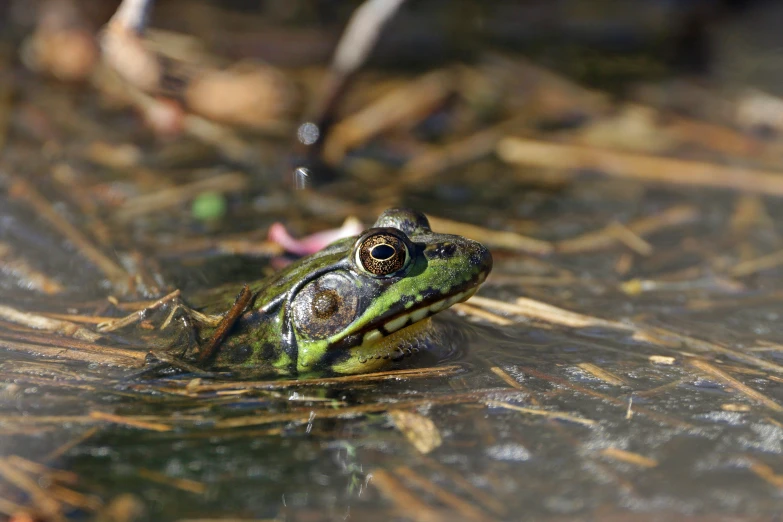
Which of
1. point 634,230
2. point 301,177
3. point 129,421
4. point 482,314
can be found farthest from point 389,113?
point 129,421

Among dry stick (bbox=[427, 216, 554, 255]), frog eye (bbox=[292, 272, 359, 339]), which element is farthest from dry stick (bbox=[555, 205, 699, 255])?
frog eye (bbox=[292, 272, 359, 339])

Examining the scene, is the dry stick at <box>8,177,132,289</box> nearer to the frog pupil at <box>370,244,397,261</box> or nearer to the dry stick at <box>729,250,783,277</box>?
the frog pupil at <box>370,244,397,261</box>

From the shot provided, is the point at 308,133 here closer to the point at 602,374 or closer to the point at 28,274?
the point at 28,274

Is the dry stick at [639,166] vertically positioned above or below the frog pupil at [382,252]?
above

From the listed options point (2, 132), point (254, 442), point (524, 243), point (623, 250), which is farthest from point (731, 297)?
point (2, 132)

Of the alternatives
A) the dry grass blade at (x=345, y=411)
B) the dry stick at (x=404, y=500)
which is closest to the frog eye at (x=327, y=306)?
the dry grass blade at (x=345, y=411)

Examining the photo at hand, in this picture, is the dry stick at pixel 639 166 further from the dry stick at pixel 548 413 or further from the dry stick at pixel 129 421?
the dry stick at pixel 129 421
